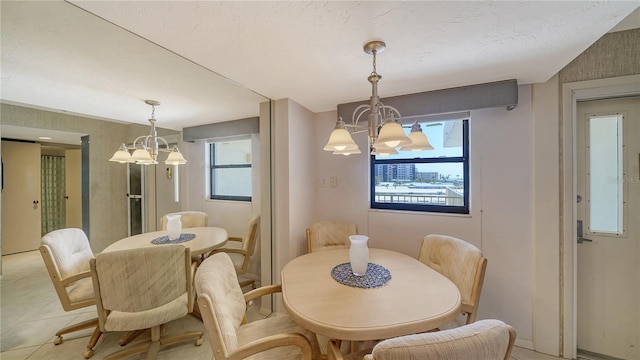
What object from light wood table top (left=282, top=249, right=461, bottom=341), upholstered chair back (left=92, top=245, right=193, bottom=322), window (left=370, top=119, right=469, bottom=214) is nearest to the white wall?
window (left=370, top=119, right=469, bottom=214)

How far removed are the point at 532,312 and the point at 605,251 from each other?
75 centimetres

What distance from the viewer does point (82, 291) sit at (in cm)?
138

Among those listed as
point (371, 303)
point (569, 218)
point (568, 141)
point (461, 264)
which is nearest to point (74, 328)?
point (371, 303)

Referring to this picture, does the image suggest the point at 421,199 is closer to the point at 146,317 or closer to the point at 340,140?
the point at 340,140

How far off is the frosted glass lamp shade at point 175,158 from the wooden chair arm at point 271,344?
129 centimetres

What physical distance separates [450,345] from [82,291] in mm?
1990

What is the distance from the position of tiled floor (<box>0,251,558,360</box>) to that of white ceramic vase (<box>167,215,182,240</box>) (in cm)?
59

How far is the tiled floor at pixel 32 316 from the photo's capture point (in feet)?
3.74

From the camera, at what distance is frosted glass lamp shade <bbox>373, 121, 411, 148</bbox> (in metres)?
1.20

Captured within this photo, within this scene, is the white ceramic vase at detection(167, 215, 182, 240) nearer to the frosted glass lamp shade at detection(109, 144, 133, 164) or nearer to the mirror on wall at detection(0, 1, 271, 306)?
the mirror on wall at detection(0, 1, 271, 306)

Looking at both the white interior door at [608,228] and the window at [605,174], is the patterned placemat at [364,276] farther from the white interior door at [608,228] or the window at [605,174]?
the window at [605,174]

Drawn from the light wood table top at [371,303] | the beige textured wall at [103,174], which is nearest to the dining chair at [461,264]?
the light wood table top at [371,303]

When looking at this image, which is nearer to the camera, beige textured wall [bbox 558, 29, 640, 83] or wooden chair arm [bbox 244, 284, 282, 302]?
wooden chair arm [bbox 244, 284, 282, 302]

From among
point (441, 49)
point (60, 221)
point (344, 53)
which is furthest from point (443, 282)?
point (60, 221)
